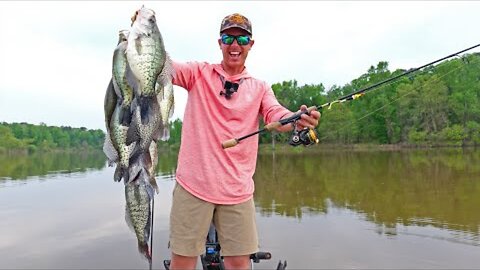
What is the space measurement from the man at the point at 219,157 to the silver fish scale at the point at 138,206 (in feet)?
1.12

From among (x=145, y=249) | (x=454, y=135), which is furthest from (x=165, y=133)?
(x=454, y=135)

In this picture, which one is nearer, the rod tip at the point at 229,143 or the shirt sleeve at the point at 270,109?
the rod tip at the point at 229,143

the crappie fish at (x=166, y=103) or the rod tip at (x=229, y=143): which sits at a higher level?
the crappie fish at (x=166, y=103)

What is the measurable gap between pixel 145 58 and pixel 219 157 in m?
0.94

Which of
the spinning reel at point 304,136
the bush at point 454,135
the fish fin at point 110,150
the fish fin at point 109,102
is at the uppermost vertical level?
the bush at point 454,135

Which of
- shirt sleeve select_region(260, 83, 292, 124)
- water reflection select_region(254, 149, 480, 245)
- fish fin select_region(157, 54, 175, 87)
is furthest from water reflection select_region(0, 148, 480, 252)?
fish fin select_region(157, 54, 175, 87)

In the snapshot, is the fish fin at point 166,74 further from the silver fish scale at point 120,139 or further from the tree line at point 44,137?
the tree line at point 44,137

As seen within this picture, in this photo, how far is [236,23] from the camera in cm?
325

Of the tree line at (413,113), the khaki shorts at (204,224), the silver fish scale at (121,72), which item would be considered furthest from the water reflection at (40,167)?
the tree line at (413,113)

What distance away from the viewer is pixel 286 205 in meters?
13.2

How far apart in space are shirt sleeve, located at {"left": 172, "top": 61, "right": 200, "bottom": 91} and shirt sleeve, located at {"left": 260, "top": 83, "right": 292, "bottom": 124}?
0.58 m

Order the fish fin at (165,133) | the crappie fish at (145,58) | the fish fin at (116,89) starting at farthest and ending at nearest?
the fish fin at (165,133) → the fish fin at (116,89) → the crappie fish at (145,58)

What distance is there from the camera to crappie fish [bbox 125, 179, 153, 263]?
9.73ft

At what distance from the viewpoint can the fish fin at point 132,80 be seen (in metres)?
2.72
